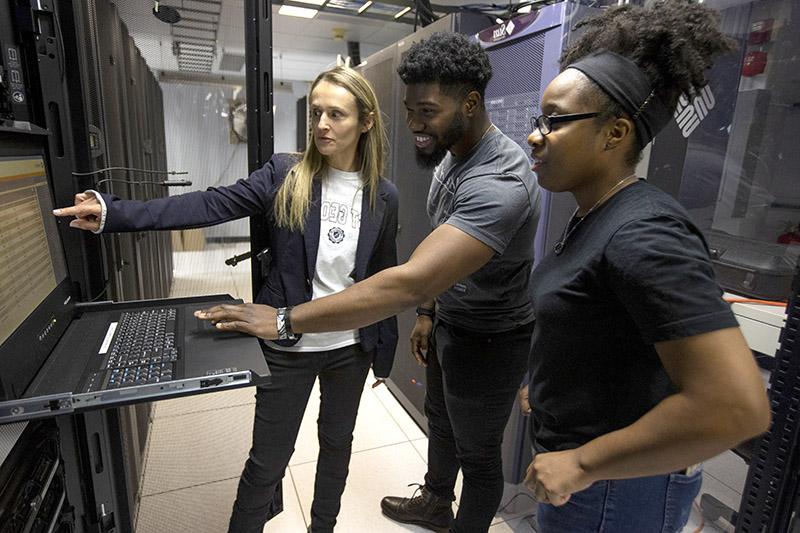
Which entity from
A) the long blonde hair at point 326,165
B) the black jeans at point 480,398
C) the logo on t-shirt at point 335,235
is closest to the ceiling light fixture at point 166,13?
the long blonde hair at point 326,165

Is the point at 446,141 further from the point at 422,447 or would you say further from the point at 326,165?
the point at 422,447

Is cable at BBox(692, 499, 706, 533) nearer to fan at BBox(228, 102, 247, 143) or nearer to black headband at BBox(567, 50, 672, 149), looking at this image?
black headband at BBox(567, 50, 672, 149)

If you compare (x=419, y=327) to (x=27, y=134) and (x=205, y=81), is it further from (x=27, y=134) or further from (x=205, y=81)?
(x=27, y=134)

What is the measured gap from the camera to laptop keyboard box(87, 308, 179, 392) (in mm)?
740

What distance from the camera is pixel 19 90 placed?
906 millimetres

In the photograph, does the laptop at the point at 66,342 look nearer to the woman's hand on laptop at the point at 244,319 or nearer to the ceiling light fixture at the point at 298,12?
the woman's hand on laptop at the point at 244,319

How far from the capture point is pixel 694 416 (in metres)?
0.60

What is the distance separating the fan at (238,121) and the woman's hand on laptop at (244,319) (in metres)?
0.59

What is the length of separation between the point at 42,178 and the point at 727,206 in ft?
6.71

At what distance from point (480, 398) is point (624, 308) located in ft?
2.30

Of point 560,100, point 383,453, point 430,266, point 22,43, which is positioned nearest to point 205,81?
point 22,43

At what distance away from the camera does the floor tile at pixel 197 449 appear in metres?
1.84

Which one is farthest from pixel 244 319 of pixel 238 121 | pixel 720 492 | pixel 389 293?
pixel 720 492

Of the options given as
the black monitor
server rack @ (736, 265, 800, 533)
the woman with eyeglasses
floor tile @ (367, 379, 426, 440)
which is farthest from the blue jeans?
floor tile @ (367, 379, 426, 440)
